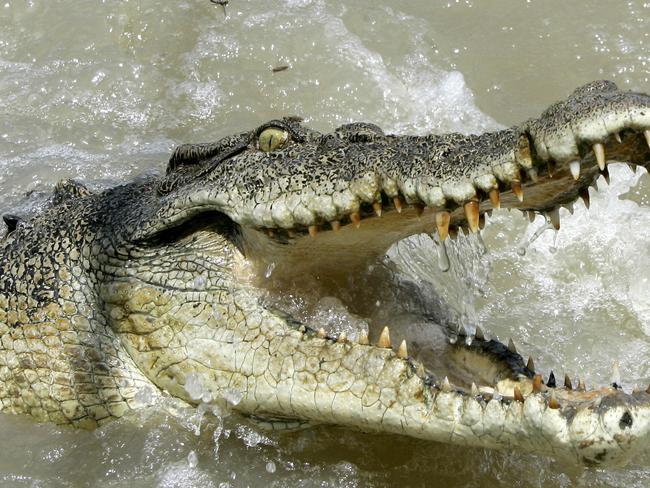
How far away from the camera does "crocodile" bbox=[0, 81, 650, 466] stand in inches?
113

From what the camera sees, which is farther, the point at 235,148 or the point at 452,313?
the point at 452,313

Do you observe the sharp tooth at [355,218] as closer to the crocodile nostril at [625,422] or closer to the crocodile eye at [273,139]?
the crocodile eye at [273,139]

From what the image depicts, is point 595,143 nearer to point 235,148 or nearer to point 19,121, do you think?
point 235,148

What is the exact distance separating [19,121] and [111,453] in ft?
13.6

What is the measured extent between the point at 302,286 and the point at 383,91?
384 cm

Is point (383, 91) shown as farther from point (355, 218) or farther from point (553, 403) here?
point (553, 403)

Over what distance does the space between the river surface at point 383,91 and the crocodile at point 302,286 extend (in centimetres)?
77

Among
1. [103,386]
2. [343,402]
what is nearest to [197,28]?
[103,386]

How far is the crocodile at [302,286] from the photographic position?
2.88 meters

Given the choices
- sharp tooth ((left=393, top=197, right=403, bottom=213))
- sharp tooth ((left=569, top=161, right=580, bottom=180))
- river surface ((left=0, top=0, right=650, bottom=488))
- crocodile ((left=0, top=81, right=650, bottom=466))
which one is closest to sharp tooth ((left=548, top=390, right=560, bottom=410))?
crocodile ((left=0, top=81, right=650, bottom=466))

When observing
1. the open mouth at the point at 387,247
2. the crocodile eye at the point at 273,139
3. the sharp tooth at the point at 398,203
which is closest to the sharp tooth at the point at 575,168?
the open mouth at the point at 387,247

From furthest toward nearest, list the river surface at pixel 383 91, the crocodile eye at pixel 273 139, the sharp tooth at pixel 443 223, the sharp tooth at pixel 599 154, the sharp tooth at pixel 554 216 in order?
the river surface at pixel 383 91 → the crocodile eye at pixel 273 139 → the sharp tooth at pixel 554 216 → the sharp tooth at pixel 443 223 → the sharp tooth at pixel 599 154

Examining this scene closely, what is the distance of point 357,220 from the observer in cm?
330

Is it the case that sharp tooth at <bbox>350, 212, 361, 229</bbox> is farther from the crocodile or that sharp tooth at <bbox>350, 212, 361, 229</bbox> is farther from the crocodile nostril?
the crocodile nostril
